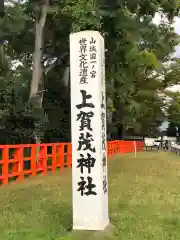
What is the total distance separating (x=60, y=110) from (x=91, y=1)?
9.20 meters

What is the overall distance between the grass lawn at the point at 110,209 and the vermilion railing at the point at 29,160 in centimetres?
43

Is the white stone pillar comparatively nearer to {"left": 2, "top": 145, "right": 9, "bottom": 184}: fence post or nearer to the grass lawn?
the grass lawn

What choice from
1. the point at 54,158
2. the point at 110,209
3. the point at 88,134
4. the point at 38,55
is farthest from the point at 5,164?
the point at 38,55

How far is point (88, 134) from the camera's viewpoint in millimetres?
6348

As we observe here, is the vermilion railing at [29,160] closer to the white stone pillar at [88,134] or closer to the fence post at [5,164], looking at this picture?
the fence post at [5,164]

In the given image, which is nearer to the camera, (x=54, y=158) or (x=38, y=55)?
(x=54, y=158)

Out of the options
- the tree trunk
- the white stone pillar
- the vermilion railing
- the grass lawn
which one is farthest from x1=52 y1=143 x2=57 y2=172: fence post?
the white stone pillar

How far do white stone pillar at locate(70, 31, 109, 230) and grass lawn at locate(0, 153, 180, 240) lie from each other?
34cm

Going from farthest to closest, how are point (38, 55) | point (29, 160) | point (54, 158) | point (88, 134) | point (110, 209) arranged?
point (38, 55), point (54, 158), point (29, 160), point (110, 209), point (88, 134)

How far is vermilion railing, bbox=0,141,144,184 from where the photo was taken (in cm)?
1202

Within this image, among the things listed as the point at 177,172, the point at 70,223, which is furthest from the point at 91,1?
the point at 70,223

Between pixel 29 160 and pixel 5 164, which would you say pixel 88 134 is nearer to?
pixel 5 164

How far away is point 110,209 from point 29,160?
21.0 feet

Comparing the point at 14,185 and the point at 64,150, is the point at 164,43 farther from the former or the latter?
the point at 14,185
